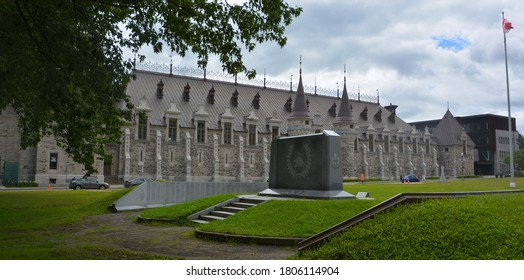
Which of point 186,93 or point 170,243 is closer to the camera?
point 170,243

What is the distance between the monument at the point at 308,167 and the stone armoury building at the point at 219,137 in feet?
60.3

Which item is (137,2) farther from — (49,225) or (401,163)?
(401,163)

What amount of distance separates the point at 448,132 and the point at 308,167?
68296 millimetres

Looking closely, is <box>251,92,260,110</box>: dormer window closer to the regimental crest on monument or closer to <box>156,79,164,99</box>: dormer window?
<box>156,79,164,99</box>: dormer window

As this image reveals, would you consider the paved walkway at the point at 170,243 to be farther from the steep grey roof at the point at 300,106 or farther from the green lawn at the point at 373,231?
the steep grey roof at the point at 300,106

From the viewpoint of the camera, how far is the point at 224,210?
56.6 feet

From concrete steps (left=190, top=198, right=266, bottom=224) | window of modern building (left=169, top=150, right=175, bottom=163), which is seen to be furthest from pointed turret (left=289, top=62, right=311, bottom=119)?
concrete steps (left=190, top=198, right=266, bottom=224)

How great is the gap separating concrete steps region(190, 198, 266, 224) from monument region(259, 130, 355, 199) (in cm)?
146

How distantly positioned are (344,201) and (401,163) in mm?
58402

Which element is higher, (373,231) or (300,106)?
(300,106)

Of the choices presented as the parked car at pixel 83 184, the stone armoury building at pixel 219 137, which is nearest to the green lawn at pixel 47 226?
the parked car at pixel 83 184

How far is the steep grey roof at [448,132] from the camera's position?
76938mm

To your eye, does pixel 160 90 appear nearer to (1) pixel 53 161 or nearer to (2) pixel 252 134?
(2) pixel 252 134

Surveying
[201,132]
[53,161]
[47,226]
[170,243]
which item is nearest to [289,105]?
[201,132]
